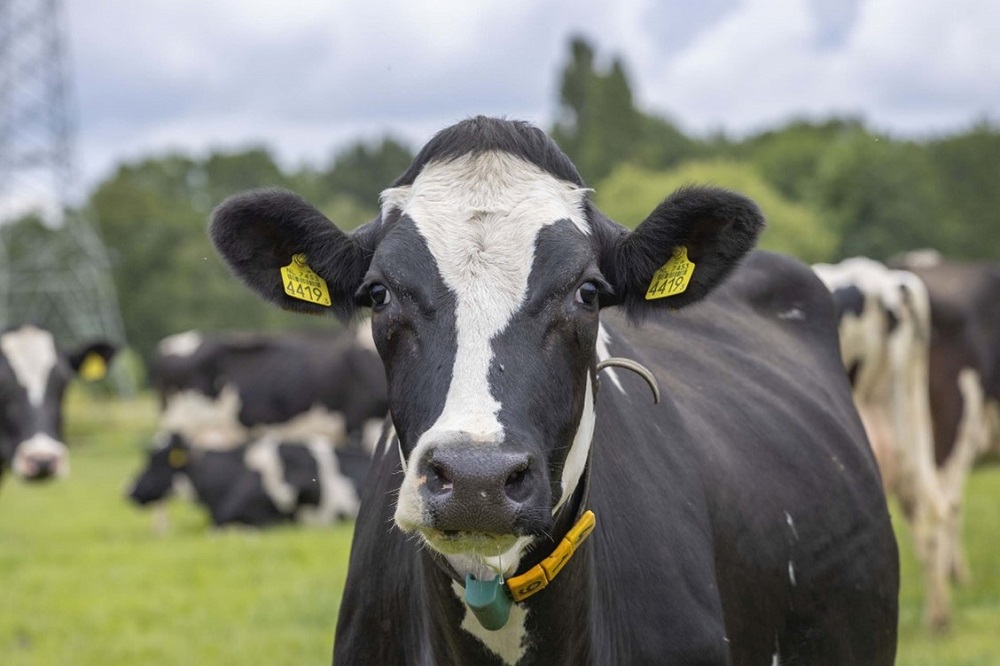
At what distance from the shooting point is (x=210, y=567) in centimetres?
1170

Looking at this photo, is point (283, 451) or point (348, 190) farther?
point (348, 190)

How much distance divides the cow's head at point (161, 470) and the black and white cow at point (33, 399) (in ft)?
18.9

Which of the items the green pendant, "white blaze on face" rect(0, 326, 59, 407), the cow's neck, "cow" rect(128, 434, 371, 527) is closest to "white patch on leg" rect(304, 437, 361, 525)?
"cow" rect(128, 434, 371, 527)

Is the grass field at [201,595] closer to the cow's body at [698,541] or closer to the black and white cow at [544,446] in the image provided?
the cow's body at [698,541]

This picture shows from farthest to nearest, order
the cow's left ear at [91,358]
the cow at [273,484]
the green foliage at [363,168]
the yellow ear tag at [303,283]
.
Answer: the green foliage at [363,168]
the cow at [273,484]
the cow's left ear at [91,358]
the yellow ear tag at [303,283]

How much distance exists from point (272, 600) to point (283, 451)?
7.52 metres

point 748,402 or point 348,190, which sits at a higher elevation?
point 748,402

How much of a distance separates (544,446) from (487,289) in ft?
1.31

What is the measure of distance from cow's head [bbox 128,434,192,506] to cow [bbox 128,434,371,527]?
0.01m

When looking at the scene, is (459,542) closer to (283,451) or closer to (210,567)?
(210,567)

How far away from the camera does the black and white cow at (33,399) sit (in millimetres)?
10016

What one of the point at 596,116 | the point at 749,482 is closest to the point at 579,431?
the point at 749,482

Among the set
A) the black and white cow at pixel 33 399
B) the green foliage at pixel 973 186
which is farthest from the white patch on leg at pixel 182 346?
the green foliage at pixel 973 186

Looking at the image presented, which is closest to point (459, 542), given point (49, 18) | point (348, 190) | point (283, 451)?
point (283, 451)
